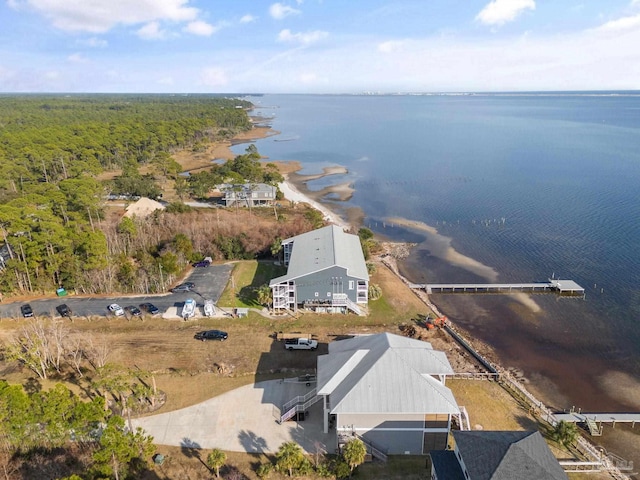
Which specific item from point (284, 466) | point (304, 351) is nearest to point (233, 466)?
point (284, 466)

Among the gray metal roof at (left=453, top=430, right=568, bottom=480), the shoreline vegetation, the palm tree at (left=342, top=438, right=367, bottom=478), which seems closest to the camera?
the gray metal roof at (left=453, top=430, right=568, bottom=480)

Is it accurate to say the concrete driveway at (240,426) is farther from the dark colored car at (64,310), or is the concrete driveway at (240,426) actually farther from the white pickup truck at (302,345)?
the dark colored car at (64,310)

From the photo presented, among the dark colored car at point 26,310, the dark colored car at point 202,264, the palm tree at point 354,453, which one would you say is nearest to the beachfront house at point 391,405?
the palm tree at point 354,453

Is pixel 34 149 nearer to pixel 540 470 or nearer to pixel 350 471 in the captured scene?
pixel 350 471

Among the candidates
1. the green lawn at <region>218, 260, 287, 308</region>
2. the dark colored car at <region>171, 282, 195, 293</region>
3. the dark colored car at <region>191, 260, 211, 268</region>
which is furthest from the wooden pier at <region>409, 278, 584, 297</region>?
the dark colored car at <region>171, 282, 195, 293</region>

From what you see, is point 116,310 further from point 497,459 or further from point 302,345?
point 497,459

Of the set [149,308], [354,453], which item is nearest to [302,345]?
[354,453]

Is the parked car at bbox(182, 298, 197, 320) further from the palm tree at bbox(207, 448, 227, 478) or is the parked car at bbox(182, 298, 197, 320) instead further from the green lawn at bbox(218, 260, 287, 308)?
the palm tree at bbox(207, 448, 227, 478)
